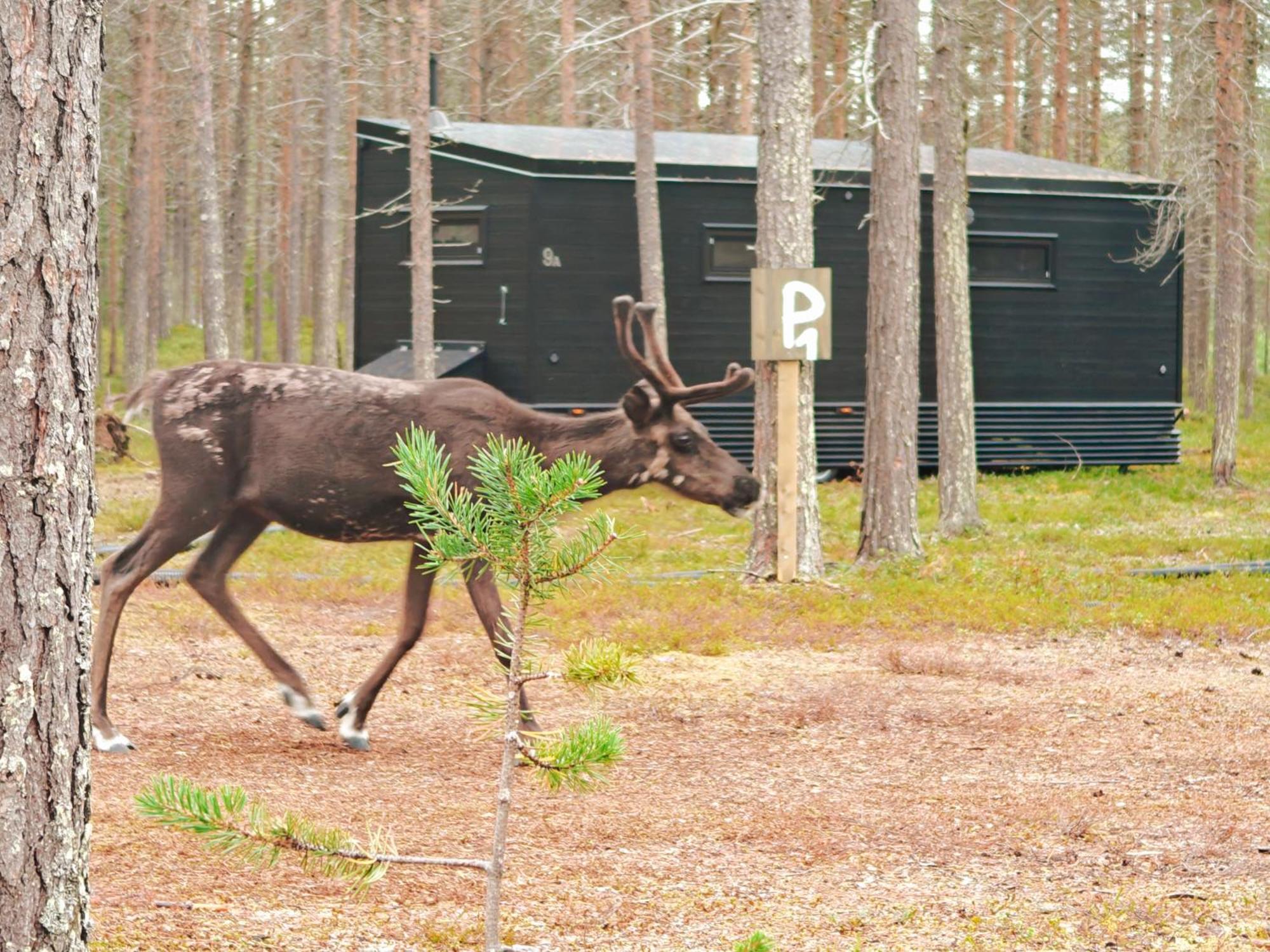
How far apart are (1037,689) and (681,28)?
71.8 ft

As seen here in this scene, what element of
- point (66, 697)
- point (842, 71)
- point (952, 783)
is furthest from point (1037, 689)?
point (842, 71)

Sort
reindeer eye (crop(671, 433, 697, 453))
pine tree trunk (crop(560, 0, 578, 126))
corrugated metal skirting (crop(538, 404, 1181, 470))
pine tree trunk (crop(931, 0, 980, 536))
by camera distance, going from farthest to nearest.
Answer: pine tree trunk (crop(560, 0, 578, 126)), corrugated metal skirting (crop(538, 404, 1181, 470)), pine tree trunk (crop(931, 0, 980, 536)), reindeer eye (crop(671, 433, 697, 453))

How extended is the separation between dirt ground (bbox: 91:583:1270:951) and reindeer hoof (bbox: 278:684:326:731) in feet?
0.34

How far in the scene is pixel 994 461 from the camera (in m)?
19.0

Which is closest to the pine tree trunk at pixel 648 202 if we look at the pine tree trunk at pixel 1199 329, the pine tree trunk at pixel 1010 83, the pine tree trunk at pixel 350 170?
the pine tree trunk at pixel 350 170

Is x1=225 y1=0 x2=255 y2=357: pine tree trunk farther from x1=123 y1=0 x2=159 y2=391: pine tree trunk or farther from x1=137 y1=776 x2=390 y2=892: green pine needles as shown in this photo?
x1=137 y1=776 x2=390 y2=892: green pine needles

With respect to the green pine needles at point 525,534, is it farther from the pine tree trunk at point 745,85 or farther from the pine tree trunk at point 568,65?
the pine tree trunk at point 745,85

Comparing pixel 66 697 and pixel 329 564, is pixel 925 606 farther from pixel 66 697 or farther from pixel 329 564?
pixel 66 697

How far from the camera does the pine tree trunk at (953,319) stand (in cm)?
1442

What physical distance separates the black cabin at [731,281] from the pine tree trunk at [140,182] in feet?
20.4

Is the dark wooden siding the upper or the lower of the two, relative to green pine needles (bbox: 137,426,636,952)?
upper

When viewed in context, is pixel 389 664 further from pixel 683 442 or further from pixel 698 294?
pixel 698 294

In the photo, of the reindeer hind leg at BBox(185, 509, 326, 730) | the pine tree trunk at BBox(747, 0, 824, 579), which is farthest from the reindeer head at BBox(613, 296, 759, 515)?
the pine tree trunk at BBox(747, 0, 824, 579)

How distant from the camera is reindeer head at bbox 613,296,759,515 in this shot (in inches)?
281
